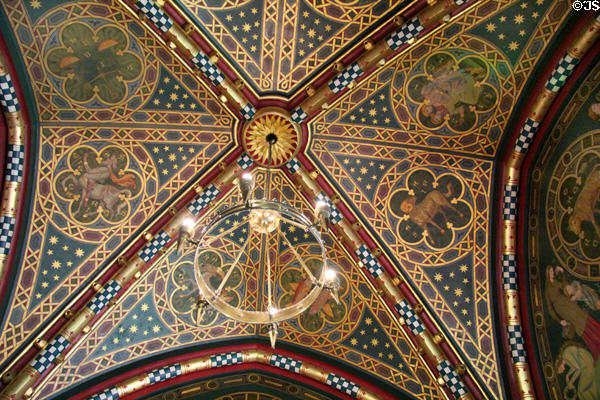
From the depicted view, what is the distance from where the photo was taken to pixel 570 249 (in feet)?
27.8

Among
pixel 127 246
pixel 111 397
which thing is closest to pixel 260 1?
pixel 127 246

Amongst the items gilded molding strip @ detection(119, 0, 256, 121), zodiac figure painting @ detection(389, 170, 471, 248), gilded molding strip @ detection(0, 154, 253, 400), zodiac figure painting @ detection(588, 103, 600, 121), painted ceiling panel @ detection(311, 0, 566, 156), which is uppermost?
painted ceiling panel @ detection(311, 0, 566, 156)

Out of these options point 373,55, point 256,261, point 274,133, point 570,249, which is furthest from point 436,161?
point 256,261

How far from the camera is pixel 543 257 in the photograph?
9.03m

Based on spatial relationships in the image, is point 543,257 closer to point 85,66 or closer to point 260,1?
point 260,1

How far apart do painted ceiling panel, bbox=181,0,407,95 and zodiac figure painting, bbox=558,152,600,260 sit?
3.66 metres

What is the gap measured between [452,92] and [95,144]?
597 cm

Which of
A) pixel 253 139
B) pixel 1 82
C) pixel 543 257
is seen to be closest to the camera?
pixel 1 82

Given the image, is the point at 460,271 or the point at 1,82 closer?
the point at 1,82

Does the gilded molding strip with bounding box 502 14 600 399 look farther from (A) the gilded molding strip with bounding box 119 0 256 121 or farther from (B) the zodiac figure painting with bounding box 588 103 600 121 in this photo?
(A) the gilded molding strip with bounding box 119 0 256 121

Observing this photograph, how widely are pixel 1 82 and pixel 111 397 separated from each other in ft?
17.3

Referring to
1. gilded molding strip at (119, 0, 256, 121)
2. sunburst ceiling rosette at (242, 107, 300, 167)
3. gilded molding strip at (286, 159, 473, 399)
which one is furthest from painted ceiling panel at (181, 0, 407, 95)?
gilded molding strip at (286, 159, 473, 399)

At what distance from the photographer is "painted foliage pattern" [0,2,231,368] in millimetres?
8703

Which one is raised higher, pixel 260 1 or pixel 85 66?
pixel 260 1
